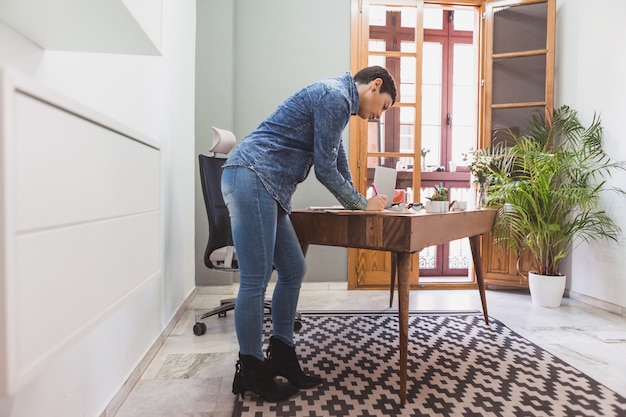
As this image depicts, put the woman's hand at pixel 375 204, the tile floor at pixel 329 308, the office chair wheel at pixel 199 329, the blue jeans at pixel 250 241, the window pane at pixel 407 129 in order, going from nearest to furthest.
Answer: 1. the blue jeans at pixel 250 241
2. the tile floor at pixel 329 308
3. the woman's hand at pixel 375 204
4. the office chair wheel at pixel 199 329
5. the window pane at pixel 407 129

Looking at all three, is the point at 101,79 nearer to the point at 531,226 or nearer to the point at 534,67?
the point at 531,226

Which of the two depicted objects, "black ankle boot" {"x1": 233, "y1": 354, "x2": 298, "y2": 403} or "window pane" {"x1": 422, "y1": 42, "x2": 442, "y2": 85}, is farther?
"window pane" {"x1": 422, "y1": 42, "x2": 442, "y2": 85}

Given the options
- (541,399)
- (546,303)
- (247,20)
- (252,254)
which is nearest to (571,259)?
(546,303)

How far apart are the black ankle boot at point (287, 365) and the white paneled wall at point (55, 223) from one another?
33.7 inches

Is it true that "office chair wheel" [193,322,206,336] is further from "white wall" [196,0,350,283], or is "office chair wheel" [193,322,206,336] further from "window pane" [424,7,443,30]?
"window pane" [424,7,443,30]

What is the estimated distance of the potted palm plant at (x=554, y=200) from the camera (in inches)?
Result: 116

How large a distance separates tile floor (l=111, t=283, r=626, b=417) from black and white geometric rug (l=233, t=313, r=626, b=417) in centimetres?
15

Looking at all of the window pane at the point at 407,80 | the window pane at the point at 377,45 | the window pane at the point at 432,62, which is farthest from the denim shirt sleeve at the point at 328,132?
the window pane at the point at 432,62

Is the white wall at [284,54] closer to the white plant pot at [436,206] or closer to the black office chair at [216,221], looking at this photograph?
the black office chair at [216,221]

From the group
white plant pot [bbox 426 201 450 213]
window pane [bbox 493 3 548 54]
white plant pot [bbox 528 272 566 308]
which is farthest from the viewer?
window pane [bbox 493 3 548 54]

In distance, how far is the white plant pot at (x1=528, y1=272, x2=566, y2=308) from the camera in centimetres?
302

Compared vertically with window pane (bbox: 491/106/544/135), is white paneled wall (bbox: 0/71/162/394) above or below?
below

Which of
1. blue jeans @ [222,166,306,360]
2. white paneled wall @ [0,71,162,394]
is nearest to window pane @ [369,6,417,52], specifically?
blue jeans @ [222,166,306,360]

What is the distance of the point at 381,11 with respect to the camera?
3670 mm
